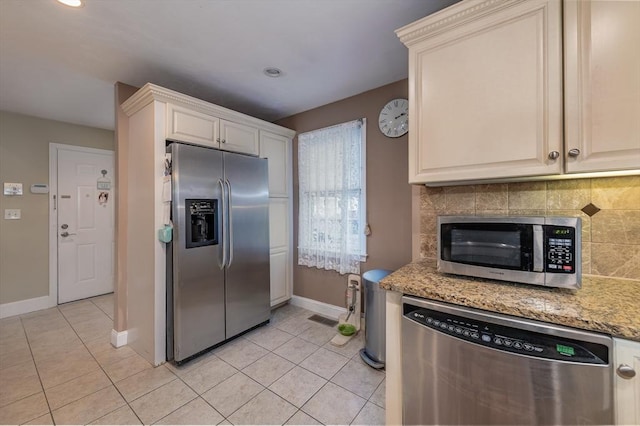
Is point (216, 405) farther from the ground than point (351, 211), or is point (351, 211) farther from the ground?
point (351, 211)

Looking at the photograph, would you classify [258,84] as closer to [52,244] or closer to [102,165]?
[102,165]

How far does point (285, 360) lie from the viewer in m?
2.21

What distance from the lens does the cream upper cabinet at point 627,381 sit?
812 millimetres

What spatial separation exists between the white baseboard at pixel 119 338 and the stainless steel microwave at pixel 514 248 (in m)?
2.80

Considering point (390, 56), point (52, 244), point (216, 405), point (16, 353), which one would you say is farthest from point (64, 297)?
point (390, 56)

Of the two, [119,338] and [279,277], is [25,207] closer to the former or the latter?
[119,338]

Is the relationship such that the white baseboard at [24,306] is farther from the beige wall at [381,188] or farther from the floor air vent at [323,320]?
the beige wall at [381,188]

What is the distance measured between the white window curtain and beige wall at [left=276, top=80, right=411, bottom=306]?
0.10 m

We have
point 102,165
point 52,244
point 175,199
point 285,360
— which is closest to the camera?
point 175,199

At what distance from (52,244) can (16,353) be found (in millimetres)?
1640

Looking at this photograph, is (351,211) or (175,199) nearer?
(175,199)

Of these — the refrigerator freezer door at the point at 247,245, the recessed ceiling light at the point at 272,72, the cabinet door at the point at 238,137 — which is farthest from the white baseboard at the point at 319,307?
the recessed ceiling light at the point at 272,72

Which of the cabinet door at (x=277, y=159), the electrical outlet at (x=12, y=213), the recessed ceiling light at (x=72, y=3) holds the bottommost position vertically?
the electrical outlet at (x=12, y=213)

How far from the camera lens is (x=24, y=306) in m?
3.22
